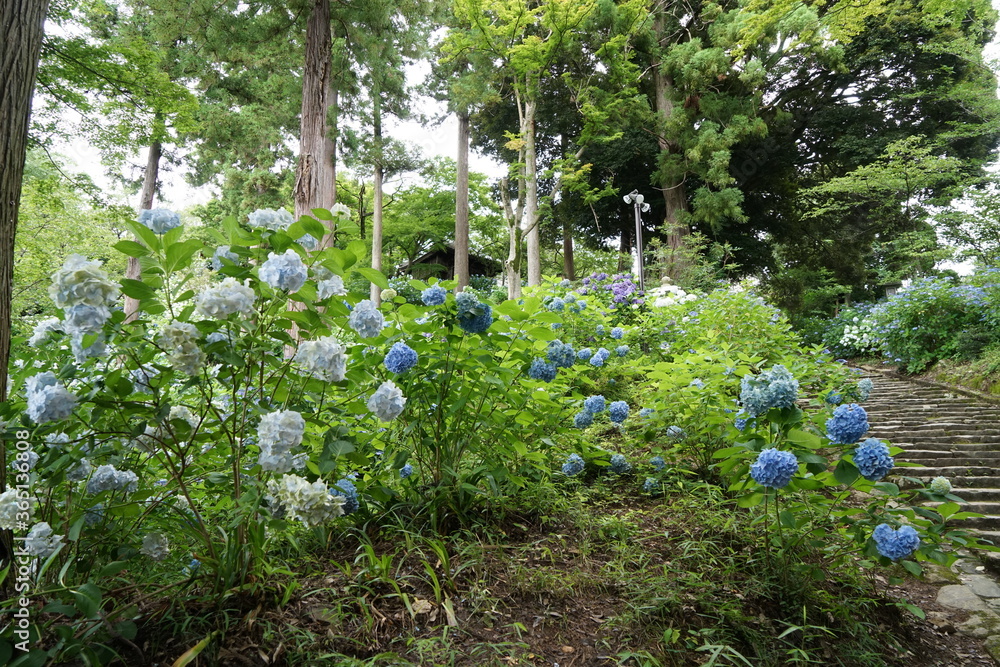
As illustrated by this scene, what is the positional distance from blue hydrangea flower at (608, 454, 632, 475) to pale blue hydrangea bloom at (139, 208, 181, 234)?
2215 millimetres

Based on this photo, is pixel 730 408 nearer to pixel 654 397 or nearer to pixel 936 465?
pixel 654 397

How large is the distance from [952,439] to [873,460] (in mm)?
3842

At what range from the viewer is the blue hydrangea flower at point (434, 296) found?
6.31 ft

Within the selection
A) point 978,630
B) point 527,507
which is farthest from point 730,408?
point 978,630

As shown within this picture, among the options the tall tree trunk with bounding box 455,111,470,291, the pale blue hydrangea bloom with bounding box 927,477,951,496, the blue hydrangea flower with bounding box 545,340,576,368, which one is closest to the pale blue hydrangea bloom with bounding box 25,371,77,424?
the blue hydrangea flower with bounding box 545,340,576,368

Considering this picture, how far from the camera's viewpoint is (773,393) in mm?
1706

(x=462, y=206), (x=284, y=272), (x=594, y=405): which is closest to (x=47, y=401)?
(x=284, y=272)

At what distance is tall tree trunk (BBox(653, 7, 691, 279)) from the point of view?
12305 mm

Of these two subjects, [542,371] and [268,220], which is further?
[542,371]

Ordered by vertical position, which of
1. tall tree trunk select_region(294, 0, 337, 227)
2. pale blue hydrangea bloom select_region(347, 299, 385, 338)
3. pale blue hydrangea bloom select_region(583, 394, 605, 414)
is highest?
tall tree trunk select_region(294, 0, 337, 227)

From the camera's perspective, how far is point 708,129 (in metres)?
11.9

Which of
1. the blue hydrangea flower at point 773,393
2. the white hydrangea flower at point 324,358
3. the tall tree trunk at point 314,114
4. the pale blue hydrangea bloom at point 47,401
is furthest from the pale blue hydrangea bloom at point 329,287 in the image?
the tall tree trunk at point 314,114

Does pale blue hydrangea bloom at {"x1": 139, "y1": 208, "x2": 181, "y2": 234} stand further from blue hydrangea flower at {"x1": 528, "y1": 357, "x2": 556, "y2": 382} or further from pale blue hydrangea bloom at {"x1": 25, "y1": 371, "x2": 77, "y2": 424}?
blue hydrangea flower at {"x1": 528, "y1": 357, "x2": 556, "y2": 382}

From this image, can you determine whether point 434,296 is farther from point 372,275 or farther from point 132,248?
point 132,248
